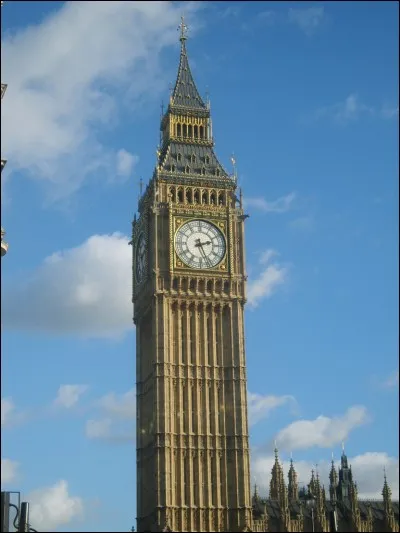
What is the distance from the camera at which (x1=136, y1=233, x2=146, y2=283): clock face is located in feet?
321

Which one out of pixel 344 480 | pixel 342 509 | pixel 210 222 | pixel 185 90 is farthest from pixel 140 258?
pixel 344 480

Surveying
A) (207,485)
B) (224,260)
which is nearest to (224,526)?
(207,485)

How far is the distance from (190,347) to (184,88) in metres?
28.3

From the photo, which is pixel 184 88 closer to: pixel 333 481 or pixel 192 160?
pixel 192 160

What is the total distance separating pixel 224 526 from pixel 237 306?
19253 mm

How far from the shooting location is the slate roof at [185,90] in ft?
343

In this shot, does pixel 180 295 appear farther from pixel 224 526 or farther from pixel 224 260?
pixel 224 526

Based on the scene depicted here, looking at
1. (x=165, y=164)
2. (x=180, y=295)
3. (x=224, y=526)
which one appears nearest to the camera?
(x=224, y=526)

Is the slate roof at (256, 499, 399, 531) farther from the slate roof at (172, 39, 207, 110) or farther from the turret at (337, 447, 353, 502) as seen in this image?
the slate roof at (172, 39, 207, 110)

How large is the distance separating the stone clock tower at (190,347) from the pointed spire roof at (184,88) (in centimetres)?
428

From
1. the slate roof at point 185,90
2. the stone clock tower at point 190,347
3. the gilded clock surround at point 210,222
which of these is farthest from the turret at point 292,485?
the slate roof at point 185,90

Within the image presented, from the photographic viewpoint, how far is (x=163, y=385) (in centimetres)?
8994

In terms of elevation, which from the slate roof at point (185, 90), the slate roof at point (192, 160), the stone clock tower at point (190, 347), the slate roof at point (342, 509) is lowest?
the slate roof at point (342, 509)

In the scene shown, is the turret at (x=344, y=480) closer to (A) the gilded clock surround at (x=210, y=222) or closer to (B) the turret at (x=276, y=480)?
(B) the turret at (x=276, y=480)
